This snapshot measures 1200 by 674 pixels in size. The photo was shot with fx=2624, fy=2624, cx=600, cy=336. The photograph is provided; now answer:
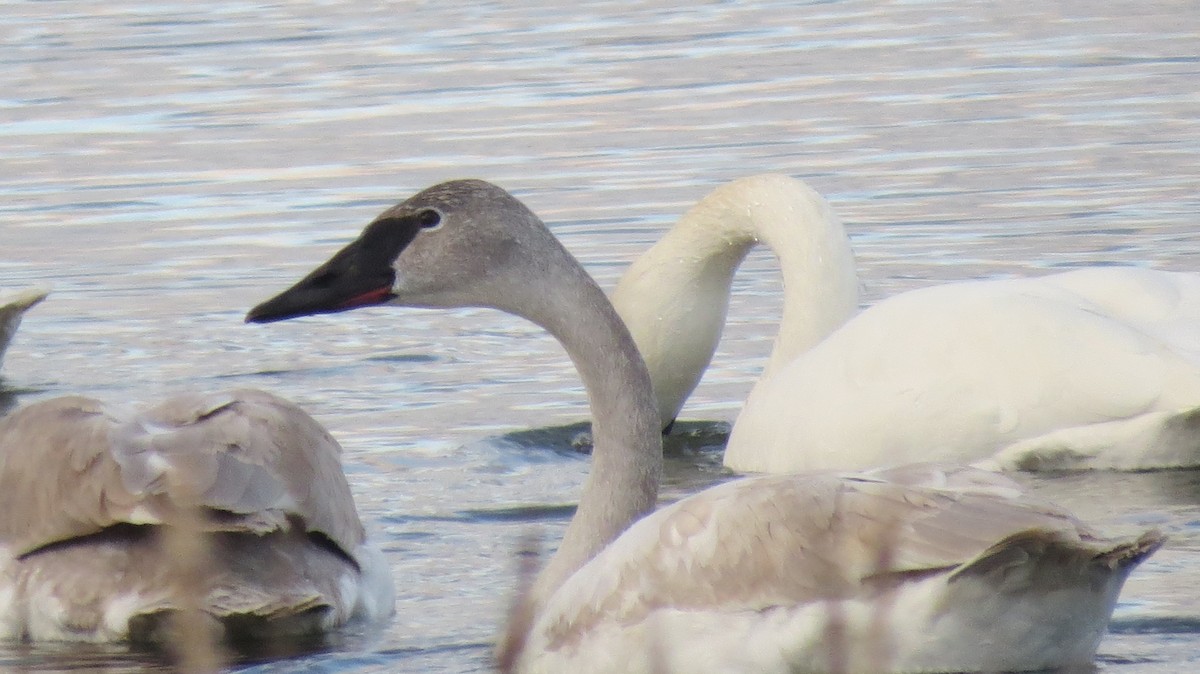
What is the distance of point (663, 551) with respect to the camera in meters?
5.19

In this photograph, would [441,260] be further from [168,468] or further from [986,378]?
[986,378]

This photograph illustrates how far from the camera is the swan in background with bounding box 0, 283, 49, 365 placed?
940 cm

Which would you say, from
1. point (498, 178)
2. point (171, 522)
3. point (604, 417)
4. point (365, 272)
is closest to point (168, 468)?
point (171, 522)

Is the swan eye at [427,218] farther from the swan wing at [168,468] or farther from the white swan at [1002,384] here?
the white swan at [1002,384]

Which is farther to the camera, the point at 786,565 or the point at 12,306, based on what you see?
the point at 12,306

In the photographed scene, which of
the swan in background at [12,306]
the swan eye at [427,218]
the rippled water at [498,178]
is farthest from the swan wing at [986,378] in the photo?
the swan in background at [12,306]

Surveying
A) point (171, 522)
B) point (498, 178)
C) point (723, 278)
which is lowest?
point (498, 178)

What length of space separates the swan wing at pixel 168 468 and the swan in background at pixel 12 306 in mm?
3105

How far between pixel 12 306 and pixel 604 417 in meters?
4.28

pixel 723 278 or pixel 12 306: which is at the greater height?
pixel 723 278

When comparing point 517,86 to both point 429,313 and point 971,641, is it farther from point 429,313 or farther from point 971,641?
point 971,641

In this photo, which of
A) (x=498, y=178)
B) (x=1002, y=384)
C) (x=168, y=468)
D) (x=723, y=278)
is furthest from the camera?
(x=498, y=178)

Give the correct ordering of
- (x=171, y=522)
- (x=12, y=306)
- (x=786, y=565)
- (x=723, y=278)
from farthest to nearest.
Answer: (x=12, y=306)
(x=723, y=278)
(x=171, y=522)
(x=786, y=565)

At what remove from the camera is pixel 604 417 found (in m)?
5.75
